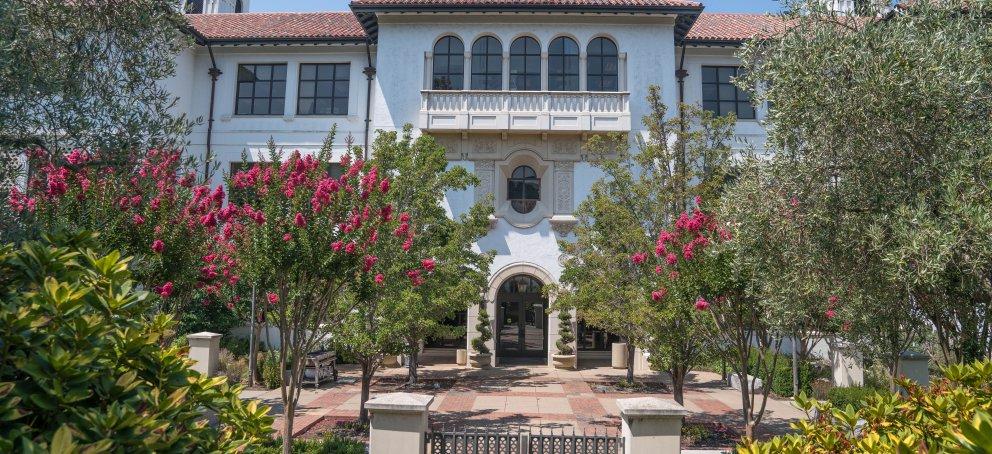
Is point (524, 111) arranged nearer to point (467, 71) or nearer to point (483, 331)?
point (467, 71)

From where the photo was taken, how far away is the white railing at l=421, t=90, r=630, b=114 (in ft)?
69.1

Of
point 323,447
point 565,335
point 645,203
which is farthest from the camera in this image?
point 565,335

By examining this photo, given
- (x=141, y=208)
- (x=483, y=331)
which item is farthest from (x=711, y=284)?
(x=483, y=331)

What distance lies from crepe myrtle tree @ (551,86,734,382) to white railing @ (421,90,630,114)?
520cm

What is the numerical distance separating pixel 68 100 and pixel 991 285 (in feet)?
29.0

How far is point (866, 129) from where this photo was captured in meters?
5.91

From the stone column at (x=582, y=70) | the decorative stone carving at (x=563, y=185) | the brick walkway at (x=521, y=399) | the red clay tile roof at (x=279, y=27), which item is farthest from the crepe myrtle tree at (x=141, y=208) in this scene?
the red clay tile roof at (x=279, y=27)

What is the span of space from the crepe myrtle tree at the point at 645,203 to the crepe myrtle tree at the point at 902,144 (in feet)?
15.6

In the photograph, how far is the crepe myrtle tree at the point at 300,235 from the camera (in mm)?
7457

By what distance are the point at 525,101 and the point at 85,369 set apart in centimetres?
1964

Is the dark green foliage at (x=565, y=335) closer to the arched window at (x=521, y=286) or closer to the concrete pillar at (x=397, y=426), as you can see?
the arched window at (x=521, y=286)

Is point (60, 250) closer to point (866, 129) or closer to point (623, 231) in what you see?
point (866, 129)

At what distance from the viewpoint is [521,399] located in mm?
15250

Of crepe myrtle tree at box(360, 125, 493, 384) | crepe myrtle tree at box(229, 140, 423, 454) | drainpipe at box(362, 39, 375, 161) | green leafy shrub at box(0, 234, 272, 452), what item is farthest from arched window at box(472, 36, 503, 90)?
green leafy shrub at box(0, 234, 272, 452)
